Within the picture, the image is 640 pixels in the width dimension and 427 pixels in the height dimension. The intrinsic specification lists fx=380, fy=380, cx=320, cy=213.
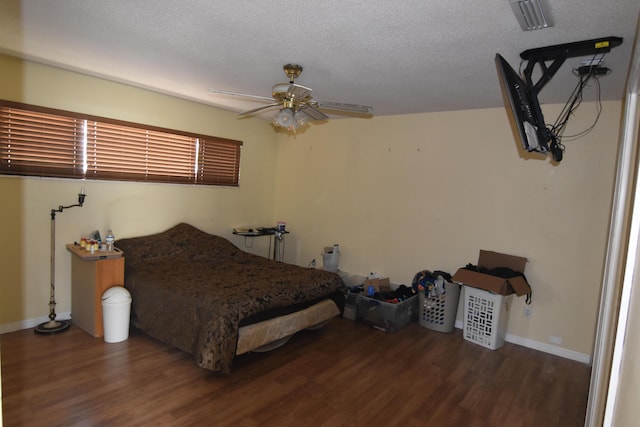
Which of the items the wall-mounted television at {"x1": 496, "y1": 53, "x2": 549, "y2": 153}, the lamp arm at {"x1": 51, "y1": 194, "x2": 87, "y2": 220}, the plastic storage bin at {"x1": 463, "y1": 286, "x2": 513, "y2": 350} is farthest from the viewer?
the plastic storage bin at {"x1": 463, "y1": 286, "x2": 513, "y2": 350}

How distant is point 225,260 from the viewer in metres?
4.52

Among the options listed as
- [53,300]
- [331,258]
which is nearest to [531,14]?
[331,258]

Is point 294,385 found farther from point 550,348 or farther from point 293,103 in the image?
point 550,348

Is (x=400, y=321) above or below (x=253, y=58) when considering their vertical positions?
below

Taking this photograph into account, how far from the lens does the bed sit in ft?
9.71

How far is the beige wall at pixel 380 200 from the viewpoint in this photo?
3545mm

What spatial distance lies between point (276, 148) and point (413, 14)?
4.04 metres

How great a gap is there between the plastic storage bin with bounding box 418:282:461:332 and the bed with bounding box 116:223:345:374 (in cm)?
96

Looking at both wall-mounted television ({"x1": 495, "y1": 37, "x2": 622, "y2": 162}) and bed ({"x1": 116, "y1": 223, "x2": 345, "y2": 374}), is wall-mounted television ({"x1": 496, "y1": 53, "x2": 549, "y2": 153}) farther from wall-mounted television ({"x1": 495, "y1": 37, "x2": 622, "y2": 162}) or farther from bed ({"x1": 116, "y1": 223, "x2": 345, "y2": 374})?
bed ({"x1": 116, "y1": 223, "x2": 345, "y2": 374})

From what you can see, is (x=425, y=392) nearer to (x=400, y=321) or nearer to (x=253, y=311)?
(x=400, y=321)

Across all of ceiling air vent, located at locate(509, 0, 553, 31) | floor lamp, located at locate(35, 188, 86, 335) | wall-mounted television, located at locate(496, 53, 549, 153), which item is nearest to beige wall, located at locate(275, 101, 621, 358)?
wall-mounted television, located at locate(496, 53, 549, 153)

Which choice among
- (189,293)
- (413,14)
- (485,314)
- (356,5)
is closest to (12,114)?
(189,293)

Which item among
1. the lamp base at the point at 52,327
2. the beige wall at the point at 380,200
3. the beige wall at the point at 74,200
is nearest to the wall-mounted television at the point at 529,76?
the beige wall at the point at 380,200

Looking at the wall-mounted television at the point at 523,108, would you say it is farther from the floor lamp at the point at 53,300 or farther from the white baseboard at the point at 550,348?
the floor lamp at the point at 53,300
